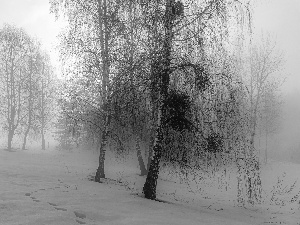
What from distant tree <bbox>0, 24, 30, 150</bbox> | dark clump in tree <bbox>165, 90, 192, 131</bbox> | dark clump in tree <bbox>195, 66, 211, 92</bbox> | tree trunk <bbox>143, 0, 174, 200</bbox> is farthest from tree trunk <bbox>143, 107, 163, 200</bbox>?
distant tree <bbox>0, 24, 30, 150</bbox>

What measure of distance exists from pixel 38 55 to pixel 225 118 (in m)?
28.8

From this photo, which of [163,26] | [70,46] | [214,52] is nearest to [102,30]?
[70,46]

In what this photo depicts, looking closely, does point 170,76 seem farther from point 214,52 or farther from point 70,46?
point 70,46

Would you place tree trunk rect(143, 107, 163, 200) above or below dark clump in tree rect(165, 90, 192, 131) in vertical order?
below

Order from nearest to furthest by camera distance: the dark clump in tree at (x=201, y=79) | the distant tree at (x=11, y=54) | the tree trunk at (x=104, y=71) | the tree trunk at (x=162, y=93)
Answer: the dark clump in tree at (x=201, y=79) → the tree trunk at (x=162, y=93) → the tree trunk at (x=104, y=71) → the distant tree at (x=11, y=54)

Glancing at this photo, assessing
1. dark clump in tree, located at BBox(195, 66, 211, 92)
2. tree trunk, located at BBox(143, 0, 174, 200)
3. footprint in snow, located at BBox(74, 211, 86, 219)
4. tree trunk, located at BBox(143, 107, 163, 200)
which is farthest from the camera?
tree trunk, located at BBox(143, 107, 163, 200)

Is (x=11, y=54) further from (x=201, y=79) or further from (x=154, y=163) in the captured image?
(x=201, y=79)

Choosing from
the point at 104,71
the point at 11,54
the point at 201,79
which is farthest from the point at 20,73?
the point at 201,79

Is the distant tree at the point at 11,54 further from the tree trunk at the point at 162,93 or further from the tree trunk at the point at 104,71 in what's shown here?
the tree trunk at the point at 162,93

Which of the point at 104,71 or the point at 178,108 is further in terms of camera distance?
the point at 104,71

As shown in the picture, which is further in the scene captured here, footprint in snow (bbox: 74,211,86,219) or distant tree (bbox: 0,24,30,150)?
distant tree (bbox: 0,24,30,150)

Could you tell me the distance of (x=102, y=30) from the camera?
1264 cm

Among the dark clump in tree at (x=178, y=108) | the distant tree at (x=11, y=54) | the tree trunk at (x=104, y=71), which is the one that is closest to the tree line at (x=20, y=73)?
the distant tree at (x=11, y=54)

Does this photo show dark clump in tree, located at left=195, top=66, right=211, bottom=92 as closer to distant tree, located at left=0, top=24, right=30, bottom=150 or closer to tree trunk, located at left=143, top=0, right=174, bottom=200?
tree trunk, located at left=143, top=0, right=174, bottom=200
